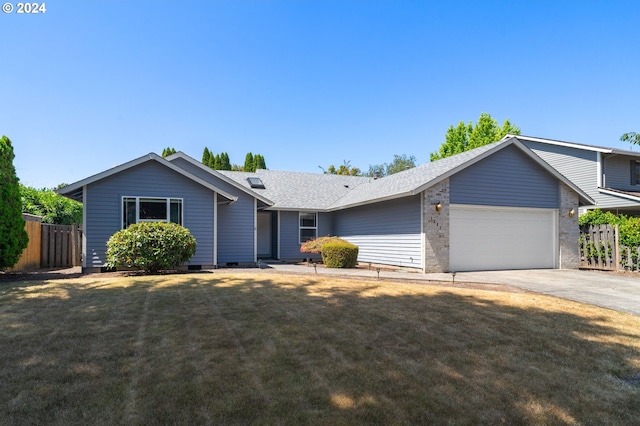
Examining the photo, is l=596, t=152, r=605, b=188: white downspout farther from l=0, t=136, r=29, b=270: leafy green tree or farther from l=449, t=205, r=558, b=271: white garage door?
l=0, t=136, r=29, b=270: leafy green tree

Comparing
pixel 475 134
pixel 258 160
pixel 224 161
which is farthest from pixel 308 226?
pixel 475 134

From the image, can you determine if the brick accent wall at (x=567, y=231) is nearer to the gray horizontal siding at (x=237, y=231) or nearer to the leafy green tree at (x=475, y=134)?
the gray horizontal siding at (x=237, y=231)

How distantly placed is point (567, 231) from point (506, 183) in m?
3.62

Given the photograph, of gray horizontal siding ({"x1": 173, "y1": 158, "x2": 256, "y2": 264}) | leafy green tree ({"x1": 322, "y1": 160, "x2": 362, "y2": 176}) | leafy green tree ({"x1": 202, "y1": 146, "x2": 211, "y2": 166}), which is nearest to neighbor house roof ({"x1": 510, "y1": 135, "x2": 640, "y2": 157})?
gray horizontal siding ({"x1": 173, "y1": 158, "x2": 256, "y2": 264})

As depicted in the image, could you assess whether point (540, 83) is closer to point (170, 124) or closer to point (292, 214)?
point (292, 214)

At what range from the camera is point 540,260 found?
47.3 ft

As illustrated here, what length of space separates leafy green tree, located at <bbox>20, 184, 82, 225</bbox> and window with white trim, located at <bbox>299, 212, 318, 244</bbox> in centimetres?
1202

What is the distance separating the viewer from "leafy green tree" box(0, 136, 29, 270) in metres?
10.6

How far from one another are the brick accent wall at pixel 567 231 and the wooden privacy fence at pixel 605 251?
40cm

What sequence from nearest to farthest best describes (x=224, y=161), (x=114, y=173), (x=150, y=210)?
1. (x=114, y=173)
2. (x=150, y=210)
3. (x=224, y=161)

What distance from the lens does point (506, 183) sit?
13844 millimetres

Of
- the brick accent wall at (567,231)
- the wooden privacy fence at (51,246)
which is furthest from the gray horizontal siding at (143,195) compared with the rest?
the brick accent wall at (567,231)

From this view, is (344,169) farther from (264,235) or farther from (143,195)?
(143,195)

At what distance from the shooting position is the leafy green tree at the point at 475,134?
Result: 126ft
